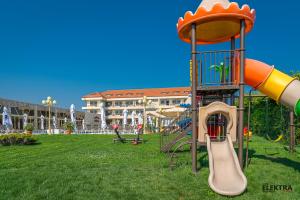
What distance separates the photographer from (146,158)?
10.5m

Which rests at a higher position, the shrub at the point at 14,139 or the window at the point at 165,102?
the window at the point at 165,102

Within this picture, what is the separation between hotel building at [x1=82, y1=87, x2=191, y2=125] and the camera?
252ft

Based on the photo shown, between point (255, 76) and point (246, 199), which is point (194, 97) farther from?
point (246, 199)

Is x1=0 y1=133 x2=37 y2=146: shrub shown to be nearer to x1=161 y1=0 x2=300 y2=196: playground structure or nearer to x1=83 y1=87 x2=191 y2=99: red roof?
x1=161 y1=0 x2=300 y2=196: playground structure

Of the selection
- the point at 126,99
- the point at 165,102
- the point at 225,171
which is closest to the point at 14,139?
the point at 225,171

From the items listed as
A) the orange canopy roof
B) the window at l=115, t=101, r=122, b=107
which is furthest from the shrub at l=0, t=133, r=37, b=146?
the window at l=115, t=101, r=122, b=107

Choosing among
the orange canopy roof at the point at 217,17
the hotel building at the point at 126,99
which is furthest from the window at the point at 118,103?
the orange canopy roof at the point at 217,17

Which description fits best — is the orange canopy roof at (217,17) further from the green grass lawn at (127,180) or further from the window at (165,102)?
Answer: the window at (165,102)

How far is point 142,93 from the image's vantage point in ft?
271

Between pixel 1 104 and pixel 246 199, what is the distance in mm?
43531

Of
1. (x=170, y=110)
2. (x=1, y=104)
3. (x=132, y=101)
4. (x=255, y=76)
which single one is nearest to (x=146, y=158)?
(x=255, y=76)

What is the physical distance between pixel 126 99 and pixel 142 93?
5237mm

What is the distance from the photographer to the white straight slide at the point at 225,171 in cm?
623

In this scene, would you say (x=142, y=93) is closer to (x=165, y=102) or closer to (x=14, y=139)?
(x=165, y=102)
